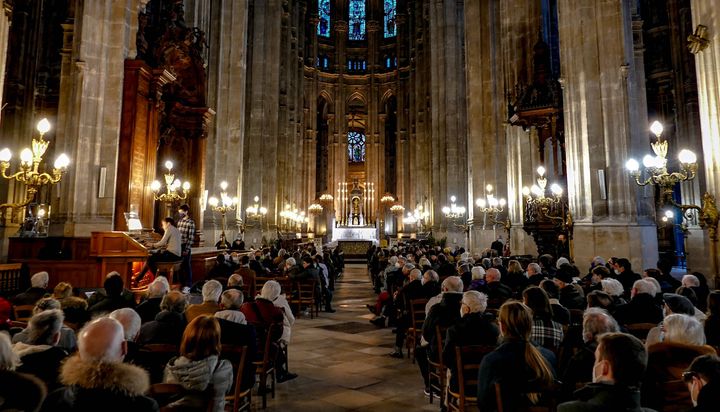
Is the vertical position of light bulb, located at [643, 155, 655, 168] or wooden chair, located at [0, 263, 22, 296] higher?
light bulb, located at [643, 155, 655, 168]

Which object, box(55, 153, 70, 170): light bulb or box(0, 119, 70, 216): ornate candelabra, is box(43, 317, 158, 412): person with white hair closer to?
box(0, 119, 70, 216): ornate candelabra

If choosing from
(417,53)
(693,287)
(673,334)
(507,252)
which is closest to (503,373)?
(673,334)

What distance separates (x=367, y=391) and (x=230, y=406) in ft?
5.17

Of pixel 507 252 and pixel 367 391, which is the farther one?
pixel 507 252

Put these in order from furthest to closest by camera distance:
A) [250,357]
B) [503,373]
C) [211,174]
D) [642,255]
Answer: [211,174]
[642,255]
[250,357]
[503,373]

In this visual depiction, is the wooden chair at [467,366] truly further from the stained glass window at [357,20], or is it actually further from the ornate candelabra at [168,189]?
the stained glass window at [357,20]

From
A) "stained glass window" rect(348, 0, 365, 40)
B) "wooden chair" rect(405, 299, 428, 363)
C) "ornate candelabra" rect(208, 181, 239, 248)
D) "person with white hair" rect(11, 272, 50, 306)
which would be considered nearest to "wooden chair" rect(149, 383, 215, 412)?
"person with white hair" rect(11, 272, 50, 306)

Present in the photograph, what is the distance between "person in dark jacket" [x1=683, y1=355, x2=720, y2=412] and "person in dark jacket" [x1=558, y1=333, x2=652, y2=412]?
20cm

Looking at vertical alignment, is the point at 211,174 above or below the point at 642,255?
above

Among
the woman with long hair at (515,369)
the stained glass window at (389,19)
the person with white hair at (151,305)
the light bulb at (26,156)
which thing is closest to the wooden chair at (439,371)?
the woman with long hair at (515,369)

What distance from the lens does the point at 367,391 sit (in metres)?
5.38

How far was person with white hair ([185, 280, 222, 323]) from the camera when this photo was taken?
4.91m

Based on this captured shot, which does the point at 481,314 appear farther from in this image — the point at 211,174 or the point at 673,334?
the point at 211,174

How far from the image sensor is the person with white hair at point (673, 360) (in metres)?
2.84
